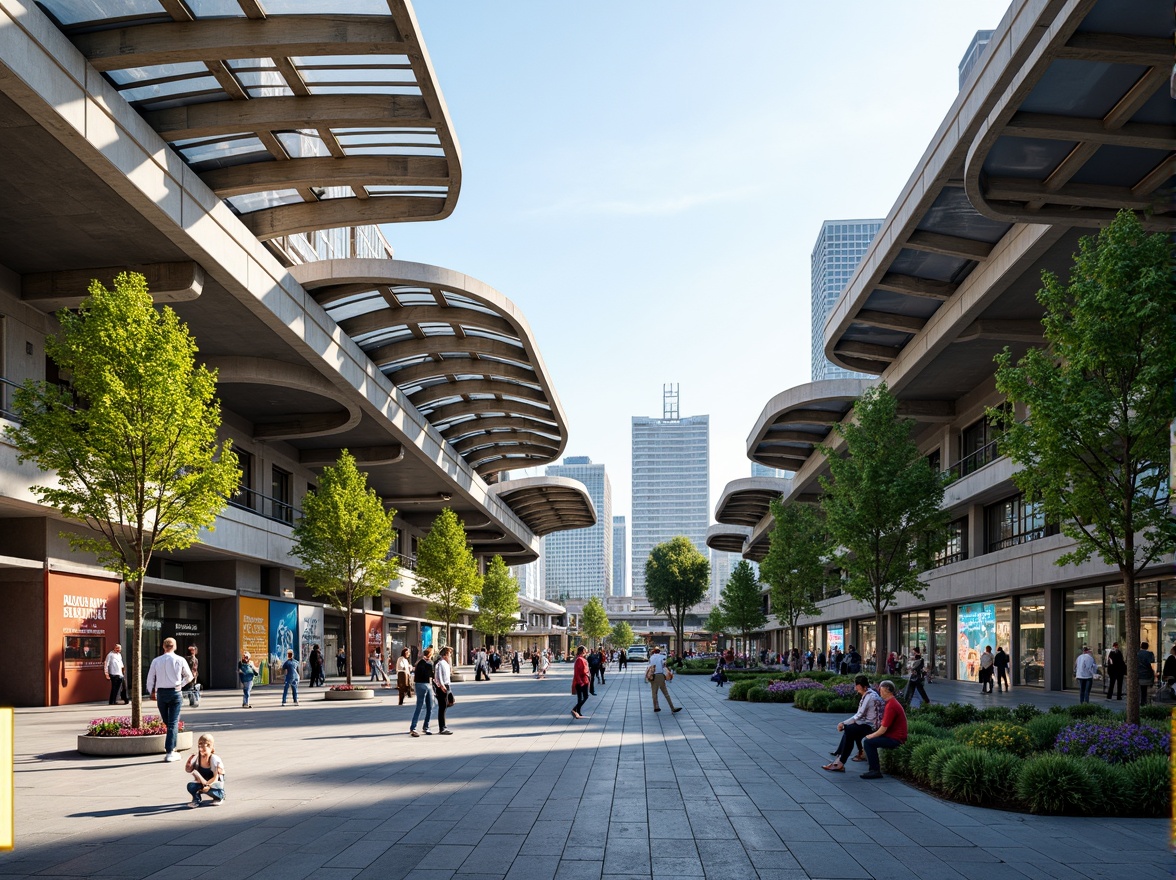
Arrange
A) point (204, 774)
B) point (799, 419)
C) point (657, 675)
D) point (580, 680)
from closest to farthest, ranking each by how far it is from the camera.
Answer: point (204, 774) < point (580, 680) < point (657, 675) < point (799, 419)

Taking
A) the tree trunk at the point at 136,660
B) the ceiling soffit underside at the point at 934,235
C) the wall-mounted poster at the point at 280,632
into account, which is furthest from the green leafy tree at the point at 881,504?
the wall-mounted poster at the point at 280,632

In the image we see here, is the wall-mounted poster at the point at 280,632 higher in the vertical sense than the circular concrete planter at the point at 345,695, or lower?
higher

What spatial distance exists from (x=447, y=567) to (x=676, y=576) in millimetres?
30683

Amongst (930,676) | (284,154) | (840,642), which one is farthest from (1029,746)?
(840,642)

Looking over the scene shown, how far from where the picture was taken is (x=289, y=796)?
11.2 meters

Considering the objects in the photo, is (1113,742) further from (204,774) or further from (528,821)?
(204,774)

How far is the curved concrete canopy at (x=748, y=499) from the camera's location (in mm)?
71188

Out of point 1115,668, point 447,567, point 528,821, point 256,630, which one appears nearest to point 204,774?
→ point 528,821

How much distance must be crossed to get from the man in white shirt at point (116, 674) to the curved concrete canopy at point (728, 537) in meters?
69.9

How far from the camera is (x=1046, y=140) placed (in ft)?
64.2

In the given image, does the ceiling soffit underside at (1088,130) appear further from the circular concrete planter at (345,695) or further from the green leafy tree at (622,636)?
the green leafy tree at (622,636)

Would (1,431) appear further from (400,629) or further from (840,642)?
(840,642)

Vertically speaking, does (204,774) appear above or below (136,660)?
below

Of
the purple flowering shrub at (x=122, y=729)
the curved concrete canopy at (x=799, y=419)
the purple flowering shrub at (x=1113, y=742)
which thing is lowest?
the purple flowering shrub at (x=122, y=729)
